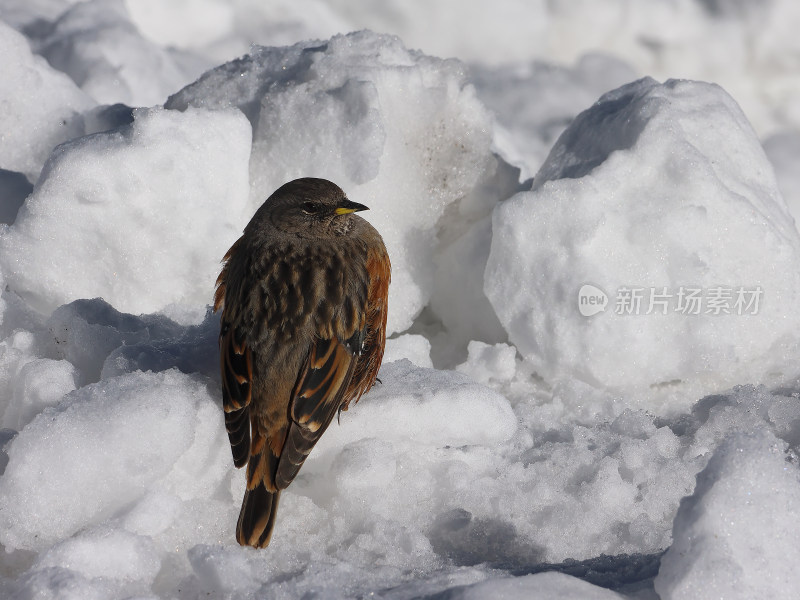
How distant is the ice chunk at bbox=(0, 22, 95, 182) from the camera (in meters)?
4.70

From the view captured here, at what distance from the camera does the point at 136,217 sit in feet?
13.1

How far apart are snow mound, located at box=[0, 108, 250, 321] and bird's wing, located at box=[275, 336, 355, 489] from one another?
1.23 meters

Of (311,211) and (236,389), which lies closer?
(236,389)

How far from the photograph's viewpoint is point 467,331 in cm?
443

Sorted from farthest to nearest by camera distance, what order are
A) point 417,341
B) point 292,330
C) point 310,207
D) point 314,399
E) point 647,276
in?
point 417,341 → point 647,276 → point 310,207 → point 292,330 → point 314,399

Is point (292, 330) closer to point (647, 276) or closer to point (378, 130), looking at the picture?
point (378, 130)

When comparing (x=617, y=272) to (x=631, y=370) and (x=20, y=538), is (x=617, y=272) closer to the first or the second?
(x=631, y=370)

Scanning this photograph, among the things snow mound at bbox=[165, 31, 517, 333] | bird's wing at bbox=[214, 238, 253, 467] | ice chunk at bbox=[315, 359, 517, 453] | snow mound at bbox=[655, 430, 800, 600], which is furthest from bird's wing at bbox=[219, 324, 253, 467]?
snow mound at bbox=[165, 31, 517, 333]

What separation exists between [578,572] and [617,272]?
5.88 ft

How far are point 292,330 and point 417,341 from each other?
1.22m

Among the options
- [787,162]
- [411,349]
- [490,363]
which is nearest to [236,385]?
[411,349]

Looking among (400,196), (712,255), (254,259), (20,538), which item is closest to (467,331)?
(400,196)

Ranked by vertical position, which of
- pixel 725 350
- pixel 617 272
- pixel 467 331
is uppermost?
pixel 617 272

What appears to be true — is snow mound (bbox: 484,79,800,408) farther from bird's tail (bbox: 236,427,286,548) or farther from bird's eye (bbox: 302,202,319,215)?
bird's tail (bbox: 236,427,286,548)
